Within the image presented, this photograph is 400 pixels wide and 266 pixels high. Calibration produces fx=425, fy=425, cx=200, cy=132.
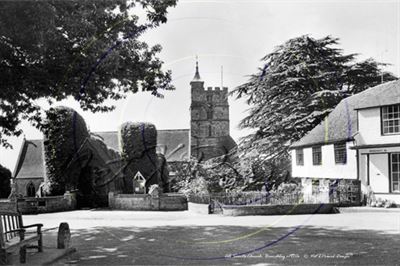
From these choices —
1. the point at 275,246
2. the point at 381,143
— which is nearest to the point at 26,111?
the point at 275,246

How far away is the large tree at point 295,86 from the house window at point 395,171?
12.1 m

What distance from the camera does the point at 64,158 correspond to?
119ft

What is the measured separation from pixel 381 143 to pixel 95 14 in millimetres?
17528

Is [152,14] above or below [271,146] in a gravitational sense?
above

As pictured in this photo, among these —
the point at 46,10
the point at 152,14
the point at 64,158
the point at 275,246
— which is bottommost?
the point at 275,246

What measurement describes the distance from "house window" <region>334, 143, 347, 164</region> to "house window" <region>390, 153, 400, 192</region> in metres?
3.48

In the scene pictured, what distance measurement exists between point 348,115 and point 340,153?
345cm

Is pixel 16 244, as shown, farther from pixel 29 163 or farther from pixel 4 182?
pixel 29 163

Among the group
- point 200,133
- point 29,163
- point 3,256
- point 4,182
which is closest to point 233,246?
point 3,256

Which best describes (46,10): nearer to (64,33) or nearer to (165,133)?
(64,33)

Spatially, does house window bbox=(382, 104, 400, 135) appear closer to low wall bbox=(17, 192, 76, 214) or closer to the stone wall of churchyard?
low wall bbox=(17, 192, 76, 214)

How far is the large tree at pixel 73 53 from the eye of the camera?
34.1ft

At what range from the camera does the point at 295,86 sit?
36500 mm

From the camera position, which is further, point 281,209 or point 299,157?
point 299,157
